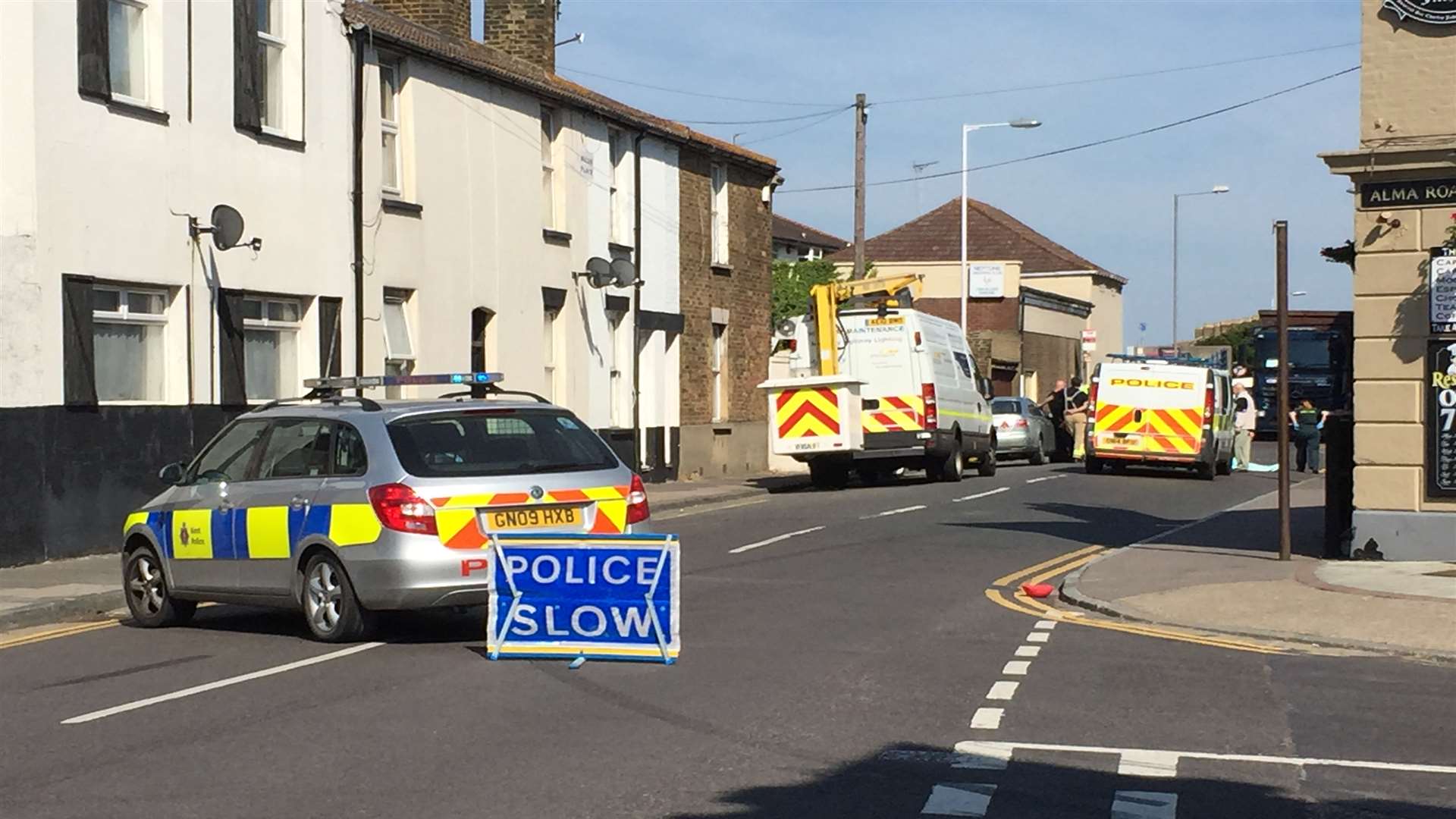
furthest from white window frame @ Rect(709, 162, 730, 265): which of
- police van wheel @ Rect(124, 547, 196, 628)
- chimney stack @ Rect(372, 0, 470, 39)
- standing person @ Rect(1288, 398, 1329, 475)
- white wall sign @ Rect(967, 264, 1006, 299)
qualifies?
white wall sign @ Rect(967, 264, 1006, 299)

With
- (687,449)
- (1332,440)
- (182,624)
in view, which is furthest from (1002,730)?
(687,449)

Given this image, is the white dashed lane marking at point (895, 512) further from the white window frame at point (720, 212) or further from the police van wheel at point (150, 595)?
the white window frame at point (720, 212)

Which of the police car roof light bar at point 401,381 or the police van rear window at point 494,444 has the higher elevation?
the police car roof light bar at point 401,381

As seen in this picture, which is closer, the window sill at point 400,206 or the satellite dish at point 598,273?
the window sill at point 400,206

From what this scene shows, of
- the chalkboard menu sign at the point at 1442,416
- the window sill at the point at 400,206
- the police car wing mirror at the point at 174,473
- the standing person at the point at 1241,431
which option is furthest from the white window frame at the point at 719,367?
the police car wing mirror at the point at 174,473

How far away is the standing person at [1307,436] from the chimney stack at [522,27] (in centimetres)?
1744

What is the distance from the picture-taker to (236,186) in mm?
20859

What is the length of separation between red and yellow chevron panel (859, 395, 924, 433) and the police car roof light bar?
17.0 meters

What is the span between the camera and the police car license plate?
11.3 meters

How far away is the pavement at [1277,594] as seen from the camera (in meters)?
12.2

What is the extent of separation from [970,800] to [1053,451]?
39.9 m

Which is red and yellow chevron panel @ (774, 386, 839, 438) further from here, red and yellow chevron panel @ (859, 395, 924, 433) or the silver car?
the silver car

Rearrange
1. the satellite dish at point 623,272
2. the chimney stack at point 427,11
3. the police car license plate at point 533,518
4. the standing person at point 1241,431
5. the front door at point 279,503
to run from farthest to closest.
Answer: the standing person at point 1241,431 → the satellite dish at point 623,272 → the chimney stack at point 427,11 → the front door at point 279,503 → the police car license plate at point 533,518

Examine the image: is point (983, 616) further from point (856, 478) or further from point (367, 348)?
point (856, 478)
